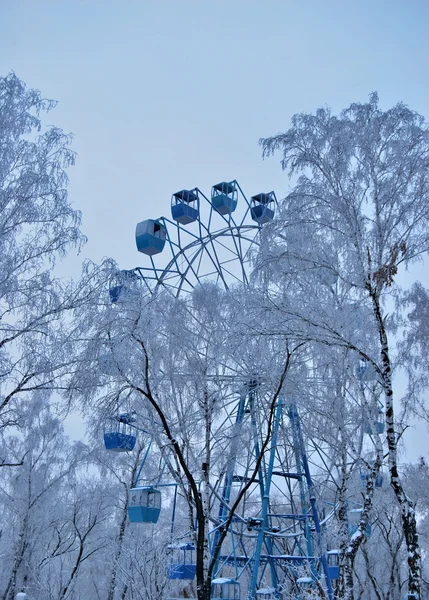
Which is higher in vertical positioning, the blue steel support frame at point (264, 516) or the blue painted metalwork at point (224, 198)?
the blue painted metalwork at point (224, 198)

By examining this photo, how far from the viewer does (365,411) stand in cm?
1085

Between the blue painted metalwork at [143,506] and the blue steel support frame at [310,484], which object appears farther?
the blue painted metalwork at [143,506]

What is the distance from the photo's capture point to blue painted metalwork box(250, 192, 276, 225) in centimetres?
1928

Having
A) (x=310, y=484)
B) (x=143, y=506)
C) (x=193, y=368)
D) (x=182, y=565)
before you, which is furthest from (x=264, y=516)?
(x=193, y=368)

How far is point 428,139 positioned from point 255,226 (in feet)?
31.5

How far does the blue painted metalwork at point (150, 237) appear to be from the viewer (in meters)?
17.9

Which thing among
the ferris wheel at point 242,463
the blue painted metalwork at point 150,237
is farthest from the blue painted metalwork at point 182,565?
the blue painted metalwork at point 150,237

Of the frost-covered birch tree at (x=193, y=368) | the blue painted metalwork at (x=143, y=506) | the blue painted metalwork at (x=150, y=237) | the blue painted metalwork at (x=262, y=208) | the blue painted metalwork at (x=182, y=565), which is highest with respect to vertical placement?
the blue painted metalwork at (x=262, y=208)

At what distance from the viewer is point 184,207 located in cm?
1853

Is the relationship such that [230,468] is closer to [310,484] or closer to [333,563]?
[310,484]

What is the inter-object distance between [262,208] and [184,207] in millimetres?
2687

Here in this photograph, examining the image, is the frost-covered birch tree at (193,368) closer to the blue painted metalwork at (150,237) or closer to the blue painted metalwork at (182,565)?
the blue painted metalwork at (182,565)

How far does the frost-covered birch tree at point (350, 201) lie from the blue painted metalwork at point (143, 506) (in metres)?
7.68

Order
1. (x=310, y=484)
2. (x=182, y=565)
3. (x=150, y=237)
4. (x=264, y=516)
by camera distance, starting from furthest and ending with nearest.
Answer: (x=150, y=237) → (x=310, y=484) → (x=182, y=565) → (x=264, y=516)
